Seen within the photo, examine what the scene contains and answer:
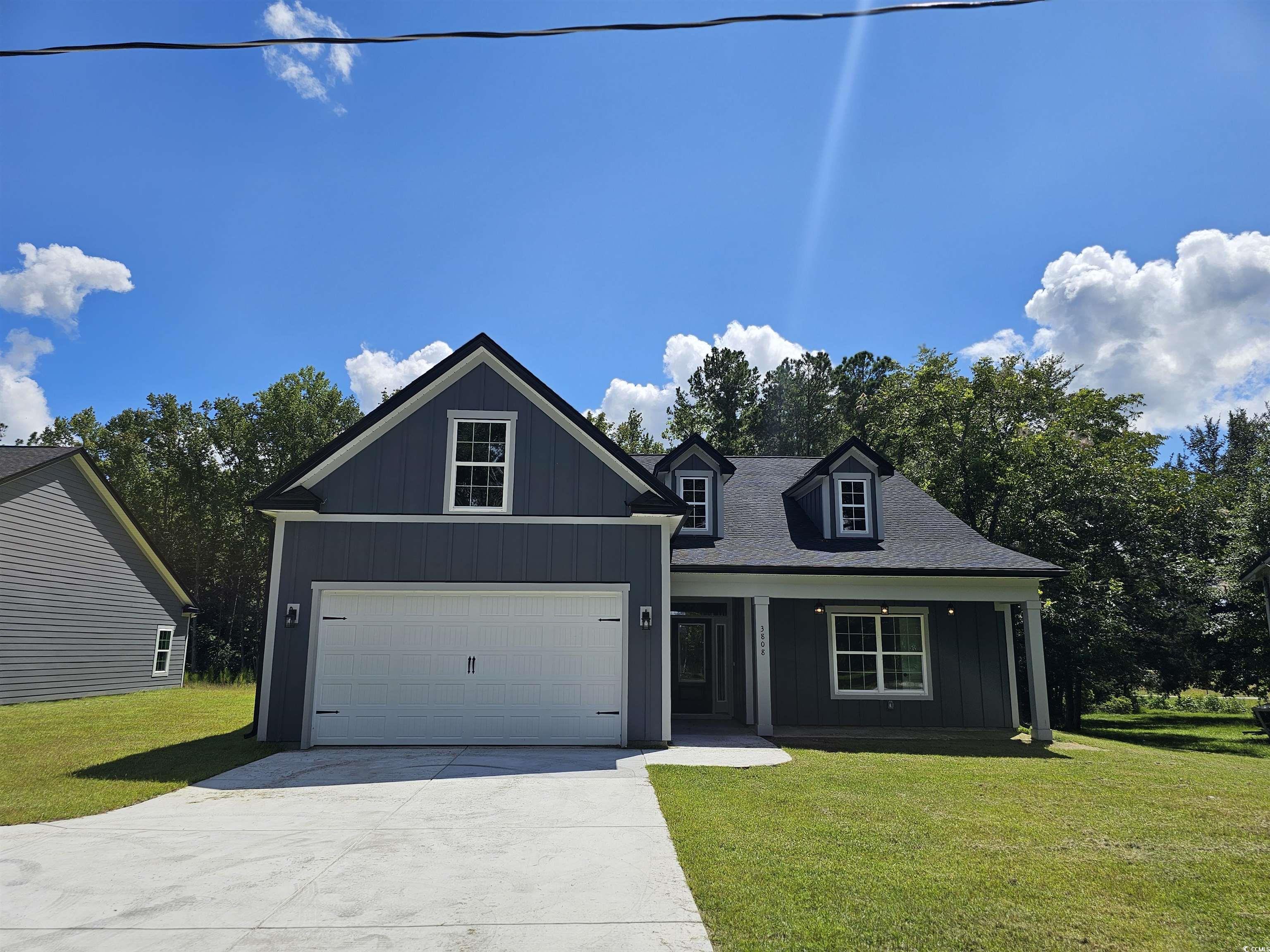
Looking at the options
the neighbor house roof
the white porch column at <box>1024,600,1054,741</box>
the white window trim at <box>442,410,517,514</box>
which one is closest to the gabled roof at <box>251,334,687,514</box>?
the white window trim at <box>442,410,517,514</box>

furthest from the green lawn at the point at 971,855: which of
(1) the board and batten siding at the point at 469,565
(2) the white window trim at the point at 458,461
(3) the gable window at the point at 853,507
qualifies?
(3) the gable window at the point at 853,507

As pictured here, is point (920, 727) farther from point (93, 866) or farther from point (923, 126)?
point (93, 866)

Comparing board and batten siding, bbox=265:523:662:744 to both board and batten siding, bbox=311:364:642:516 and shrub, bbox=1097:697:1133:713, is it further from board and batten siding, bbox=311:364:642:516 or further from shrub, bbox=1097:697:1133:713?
shrub, bbox=1097:697:1133:713

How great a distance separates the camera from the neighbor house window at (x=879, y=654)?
14.1m

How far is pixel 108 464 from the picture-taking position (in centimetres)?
3609

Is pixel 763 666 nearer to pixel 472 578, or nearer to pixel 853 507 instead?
pixel 853 507

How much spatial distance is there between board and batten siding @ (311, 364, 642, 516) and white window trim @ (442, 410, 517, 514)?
0.17 feet

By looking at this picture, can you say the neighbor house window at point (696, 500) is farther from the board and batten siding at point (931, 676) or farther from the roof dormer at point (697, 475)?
the board and batten siding at point (931, 676)

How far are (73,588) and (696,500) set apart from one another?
15856 millimetres

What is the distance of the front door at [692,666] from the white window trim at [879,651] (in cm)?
319

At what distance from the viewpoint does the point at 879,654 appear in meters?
14.3

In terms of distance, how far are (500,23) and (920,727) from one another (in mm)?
13517

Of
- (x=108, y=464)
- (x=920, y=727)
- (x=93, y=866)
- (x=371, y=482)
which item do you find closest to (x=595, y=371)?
(x=371, y=482)

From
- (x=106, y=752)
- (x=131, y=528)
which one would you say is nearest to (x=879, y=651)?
(x=106, y=752)
